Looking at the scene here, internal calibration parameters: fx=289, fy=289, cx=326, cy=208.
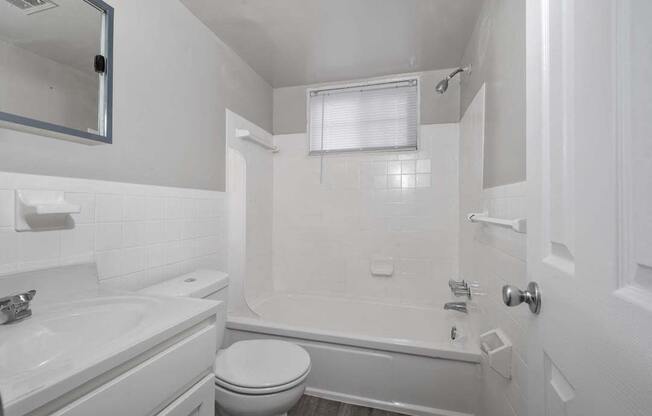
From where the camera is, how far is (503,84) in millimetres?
1278

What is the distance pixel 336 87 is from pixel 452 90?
38.4 inches

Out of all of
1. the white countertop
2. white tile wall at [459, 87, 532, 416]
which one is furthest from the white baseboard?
the white countertop

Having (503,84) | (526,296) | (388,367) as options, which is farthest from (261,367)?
(503,84)

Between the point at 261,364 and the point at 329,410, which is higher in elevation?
the point at 261,364

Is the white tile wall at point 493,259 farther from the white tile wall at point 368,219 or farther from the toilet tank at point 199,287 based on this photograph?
the toilet tank at point 199,287

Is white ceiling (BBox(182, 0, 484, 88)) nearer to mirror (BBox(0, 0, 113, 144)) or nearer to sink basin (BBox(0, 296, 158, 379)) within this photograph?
mirror (BBox(0, 0, 113, 144))

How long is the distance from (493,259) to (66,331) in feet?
5.54

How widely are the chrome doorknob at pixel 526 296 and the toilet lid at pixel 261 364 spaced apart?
0.98m

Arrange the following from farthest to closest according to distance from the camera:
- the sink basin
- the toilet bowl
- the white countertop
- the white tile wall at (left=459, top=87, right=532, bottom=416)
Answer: the toilet bowl < the white tile wall at (left=459, top=87, right=532, bottom=416) < the sink basin < the white countertop

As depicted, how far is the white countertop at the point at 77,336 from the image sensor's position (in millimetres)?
544

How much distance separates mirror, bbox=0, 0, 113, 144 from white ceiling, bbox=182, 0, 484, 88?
0.68m

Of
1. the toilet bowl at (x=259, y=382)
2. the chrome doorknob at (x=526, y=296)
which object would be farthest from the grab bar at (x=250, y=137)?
the chrome doorknob at (x=526, y=296)

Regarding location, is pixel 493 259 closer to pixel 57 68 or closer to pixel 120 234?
pixel 120 234

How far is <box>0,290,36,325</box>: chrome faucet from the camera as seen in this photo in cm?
82
